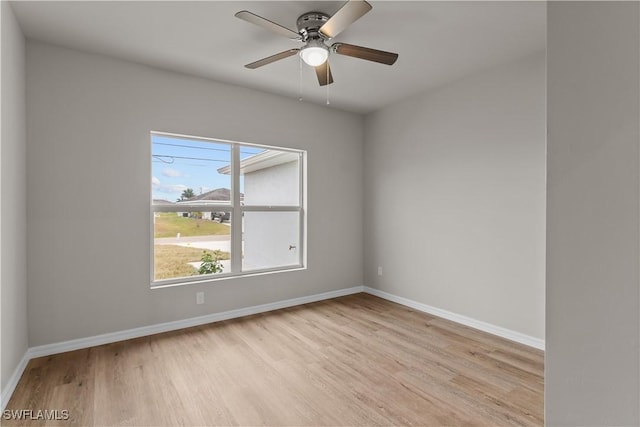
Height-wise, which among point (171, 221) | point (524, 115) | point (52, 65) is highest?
point (52, 65)

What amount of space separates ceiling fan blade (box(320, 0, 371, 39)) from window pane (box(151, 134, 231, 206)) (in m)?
2.02

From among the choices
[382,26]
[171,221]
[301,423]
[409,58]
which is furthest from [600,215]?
[171,221]

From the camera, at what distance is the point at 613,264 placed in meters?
0.55

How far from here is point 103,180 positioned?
295 cm

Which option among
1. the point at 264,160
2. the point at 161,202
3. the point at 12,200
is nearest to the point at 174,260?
the point at 161,202

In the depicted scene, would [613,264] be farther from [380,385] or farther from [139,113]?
[139,113]

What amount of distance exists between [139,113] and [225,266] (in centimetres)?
185

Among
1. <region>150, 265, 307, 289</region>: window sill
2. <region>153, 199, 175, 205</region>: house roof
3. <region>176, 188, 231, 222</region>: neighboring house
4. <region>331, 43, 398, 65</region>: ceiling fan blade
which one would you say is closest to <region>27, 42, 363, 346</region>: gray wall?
<region>150, 265, 307, 289</region>: window sill

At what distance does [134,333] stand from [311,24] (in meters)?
3.18

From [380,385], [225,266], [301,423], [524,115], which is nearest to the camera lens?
[301,423]

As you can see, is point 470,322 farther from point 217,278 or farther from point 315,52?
point 315,52

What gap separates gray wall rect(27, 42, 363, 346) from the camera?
271 centimetres

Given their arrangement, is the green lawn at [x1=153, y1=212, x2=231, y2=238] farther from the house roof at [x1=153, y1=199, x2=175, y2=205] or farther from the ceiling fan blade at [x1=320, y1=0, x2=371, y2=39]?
the ceiling fan blade at [x1=320, y1=0, x2=371, y2=39]

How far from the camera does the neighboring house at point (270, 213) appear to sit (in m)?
3.93
